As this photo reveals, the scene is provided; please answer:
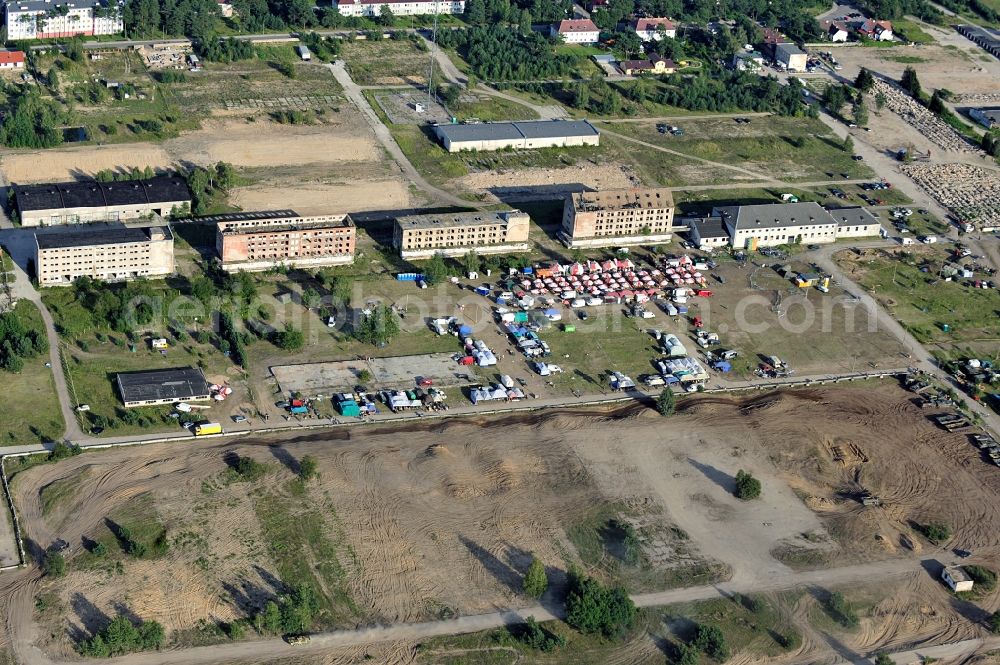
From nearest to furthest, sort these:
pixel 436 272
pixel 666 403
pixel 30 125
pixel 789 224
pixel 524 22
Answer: pixel 666 403 < pixel 436 272 < pixel 789 224 < pixel 30 125 < pixel 524 22

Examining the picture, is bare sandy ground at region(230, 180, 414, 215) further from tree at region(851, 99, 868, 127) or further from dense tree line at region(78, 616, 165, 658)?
dense tree line at region(78, 616, 165, 658)

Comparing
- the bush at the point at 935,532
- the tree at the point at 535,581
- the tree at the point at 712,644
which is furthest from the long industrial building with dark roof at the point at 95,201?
the bush at the point at 935,532

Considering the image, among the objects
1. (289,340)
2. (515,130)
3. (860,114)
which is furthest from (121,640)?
(860,114)

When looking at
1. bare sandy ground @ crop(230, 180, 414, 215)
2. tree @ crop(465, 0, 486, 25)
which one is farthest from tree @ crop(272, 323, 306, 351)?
tree @ crop(465, 0, 486, 25)

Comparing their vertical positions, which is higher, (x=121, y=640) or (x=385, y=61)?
(x=385, y=61)

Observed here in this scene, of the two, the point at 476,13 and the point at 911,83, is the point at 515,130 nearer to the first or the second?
the point at 476,13
